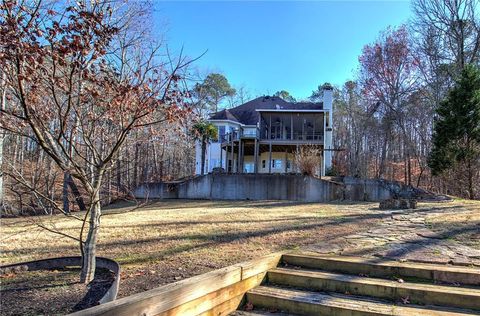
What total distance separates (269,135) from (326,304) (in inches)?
850

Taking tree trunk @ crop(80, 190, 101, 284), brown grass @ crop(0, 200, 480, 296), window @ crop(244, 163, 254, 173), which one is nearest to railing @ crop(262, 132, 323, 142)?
window @ crop(244, 163, 254, 173)

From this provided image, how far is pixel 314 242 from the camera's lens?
546cm

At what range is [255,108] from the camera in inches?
1200

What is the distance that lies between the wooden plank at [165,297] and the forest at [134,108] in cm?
140

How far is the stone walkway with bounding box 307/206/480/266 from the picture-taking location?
4348mm

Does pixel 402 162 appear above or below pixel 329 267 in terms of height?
above

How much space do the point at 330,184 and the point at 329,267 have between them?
47.3 ft

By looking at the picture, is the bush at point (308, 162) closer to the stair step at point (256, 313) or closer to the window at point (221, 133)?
the window at point (221, 133)

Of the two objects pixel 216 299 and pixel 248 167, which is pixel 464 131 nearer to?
pixel 248 167

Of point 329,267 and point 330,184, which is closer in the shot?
point 329,267

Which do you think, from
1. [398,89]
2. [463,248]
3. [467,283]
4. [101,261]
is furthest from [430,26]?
[101,261]

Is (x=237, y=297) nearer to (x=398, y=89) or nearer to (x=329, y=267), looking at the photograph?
(x=329, y=267)

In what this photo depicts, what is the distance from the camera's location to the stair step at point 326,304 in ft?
10.1

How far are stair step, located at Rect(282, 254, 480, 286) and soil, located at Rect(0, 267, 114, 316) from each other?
2275 mm
